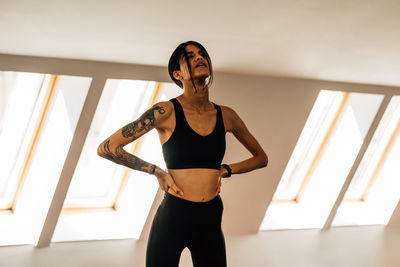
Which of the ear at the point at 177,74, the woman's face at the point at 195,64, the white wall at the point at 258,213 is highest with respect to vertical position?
the woman's face at the point at 195,64

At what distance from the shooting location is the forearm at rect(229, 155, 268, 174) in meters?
2.47

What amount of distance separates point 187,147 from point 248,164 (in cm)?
43

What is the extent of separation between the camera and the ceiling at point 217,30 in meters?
2.48

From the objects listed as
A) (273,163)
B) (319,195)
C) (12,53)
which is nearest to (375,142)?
(319,195)

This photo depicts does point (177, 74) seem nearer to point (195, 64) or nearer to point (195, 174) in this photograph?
point (195, 64)

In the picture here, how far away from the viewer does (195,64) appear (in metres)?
2.25

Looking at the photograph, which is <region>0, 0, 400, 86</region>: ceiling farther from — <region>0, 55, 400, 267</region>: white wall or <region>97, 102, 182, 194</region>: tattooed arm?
<region>97, 102, 182, 194</region>: tattooed arm

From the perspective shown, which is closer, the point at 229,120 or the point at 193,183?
the point at 193,183

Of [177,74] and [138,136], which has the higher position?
[177,74]

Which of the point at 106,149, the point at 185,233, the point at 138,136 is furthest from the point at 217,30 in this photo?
the point at 185,233

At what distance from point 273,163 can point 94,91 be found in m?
2.00

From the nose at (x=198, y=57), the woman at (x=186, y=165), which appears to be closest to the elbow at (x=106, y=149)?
the woman at (x=186, y=165)

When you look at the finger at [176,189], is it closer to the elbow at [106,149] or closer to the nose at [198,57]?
the elbow at [106,149]

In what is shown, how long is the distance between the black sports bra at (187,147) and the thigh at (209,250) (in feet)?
1.06
